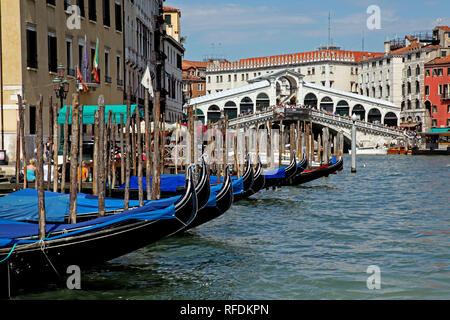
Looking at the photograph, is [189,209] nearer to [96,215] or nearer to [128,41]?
[96,215]

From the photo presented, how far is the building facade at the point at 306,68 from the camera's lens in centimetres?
6116

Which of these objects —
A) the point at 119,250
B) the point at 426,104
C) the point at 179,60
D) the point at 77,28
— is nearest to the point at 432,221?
the point at 119,250

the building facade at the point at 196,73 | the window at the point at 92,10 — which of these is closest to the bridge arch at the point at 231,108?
the building facade at the point at 196,73

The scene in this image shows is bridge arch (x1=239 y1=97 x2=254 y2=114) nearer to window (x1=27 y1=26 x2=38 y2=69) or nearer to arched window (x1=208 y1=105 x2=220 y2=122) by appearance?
arched window (x1=208 y1=105 x2=220 y2=122)

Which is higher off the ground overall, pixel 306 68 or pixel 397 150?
pixel 306 68

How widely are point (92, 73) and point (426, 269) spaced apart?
11.2m

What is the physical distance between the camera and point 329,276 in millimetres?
7199

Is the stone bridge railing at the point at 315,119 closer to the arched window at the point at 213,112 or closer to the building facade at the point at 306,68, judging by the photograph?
the arched window at the point at 213,112

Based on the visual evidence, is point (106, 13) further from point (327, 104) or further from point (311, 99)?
point (327, 104)

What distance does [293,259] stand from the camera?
8062mm

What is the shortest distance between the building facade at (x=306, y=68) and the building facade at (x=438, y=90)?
13.7 m

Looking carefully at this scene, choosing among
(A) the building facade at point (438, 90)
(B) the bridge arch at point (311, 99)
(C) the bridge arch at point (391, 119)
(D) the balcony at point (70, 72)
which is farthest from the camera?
(B) the bridge arch at point (311, 99)

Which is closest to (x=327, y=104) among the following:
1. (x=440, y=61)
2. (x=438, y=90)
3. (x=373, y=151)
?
(x=438, y=90)

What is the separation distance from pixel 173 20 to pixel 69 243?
30411mm
